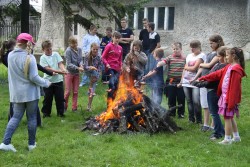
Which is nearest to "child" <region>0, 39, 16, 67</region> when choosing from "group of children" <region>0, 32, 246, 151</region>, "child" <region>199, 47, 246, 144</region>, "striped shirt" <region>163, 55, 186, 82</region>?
"group of children" <region>0, 32, 246, 151</region>

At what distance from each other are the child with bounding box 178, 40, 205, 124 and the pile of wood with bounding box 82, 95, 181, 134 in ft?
2.70

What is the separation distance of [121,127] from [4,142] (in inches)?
87.2

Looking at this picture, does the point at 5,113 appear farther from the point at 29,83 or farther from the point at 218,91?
the point at 218,91

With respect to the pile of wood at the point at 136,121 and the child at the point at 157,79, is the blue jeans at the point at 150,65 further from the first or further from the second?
the pile of wood at the point at 136,121

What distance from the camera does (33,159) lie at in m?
6.11

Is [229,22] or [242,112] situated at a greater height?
[229,22]

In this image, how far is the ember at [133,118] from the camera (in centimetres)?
774

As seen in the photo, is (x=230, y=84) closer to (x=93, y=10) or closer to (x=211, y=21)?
(x=93, y=10)

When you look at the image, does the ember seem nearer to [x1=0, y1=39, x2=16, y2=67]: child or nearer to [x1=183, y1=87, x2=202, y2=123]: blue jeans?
[x1=183, y1=87, x2=202, y2=123]: blue jeans

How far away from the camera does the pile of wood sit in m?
7.72

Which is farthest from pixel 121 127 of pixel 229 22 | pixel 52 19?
pixel 52 19

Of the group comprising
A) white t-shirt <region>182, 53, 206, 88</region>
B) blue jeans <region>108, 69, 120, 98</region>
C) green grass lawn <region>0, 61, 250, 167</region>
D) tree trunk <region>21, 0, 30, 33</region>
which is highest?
tree trunk <region>21, 0, 30, 33</region>

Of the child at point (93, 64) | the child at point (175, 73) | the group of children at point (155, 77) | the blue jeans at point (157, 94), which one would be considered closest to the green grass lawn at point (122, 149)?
the group of children at point (155, 77)

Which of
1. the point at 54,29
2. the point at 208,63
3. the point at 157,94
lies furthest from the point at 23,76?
the point at 54,29
